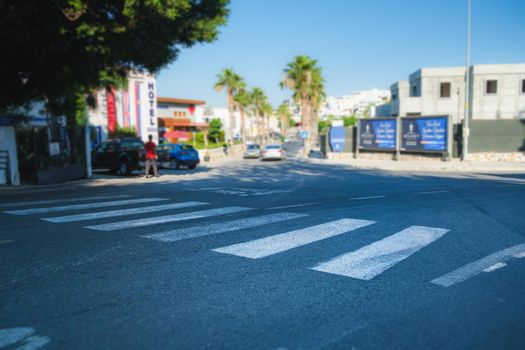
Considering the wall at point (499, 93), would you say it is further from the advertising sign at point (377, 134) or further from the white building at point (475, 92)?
the advertising sign at point (377, 134)

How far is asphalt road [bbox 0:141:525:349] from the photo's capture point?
338 centimetres

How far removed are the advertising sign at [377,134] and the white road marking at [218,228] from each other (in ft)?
77.5

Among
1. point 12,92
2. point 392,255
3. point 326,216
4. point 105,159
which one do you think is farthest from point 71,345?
point 105,159

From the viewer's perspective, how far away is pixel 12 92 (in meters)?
16.8

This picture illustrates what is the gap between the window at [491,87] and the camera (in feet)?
130

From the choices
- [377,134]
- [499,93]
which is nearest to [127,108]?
[377,134]

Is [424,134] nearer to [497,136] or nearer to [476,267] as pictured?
[497,136]

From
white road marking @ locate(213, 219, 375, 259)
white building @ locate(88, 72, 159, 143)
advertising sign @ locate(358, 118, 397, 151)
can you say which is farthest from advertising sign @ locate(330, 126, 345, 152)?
white road marking @ locate(213, 219, 375, 259)

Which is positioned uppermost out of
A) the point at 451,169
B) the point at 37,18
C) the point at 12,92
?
the point at 37,18

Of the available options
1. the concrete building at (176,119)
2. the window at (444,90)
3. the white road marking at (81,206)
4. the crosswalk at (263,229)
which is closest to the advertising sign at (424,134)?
the window at (444,90)

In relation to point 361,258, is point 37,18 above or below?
above

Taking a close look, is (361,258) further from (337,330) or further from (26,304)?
(26,304)

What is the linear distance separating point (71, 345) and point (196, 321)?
95 centimetres

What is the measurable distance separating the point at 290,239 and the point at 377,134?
2628cm
